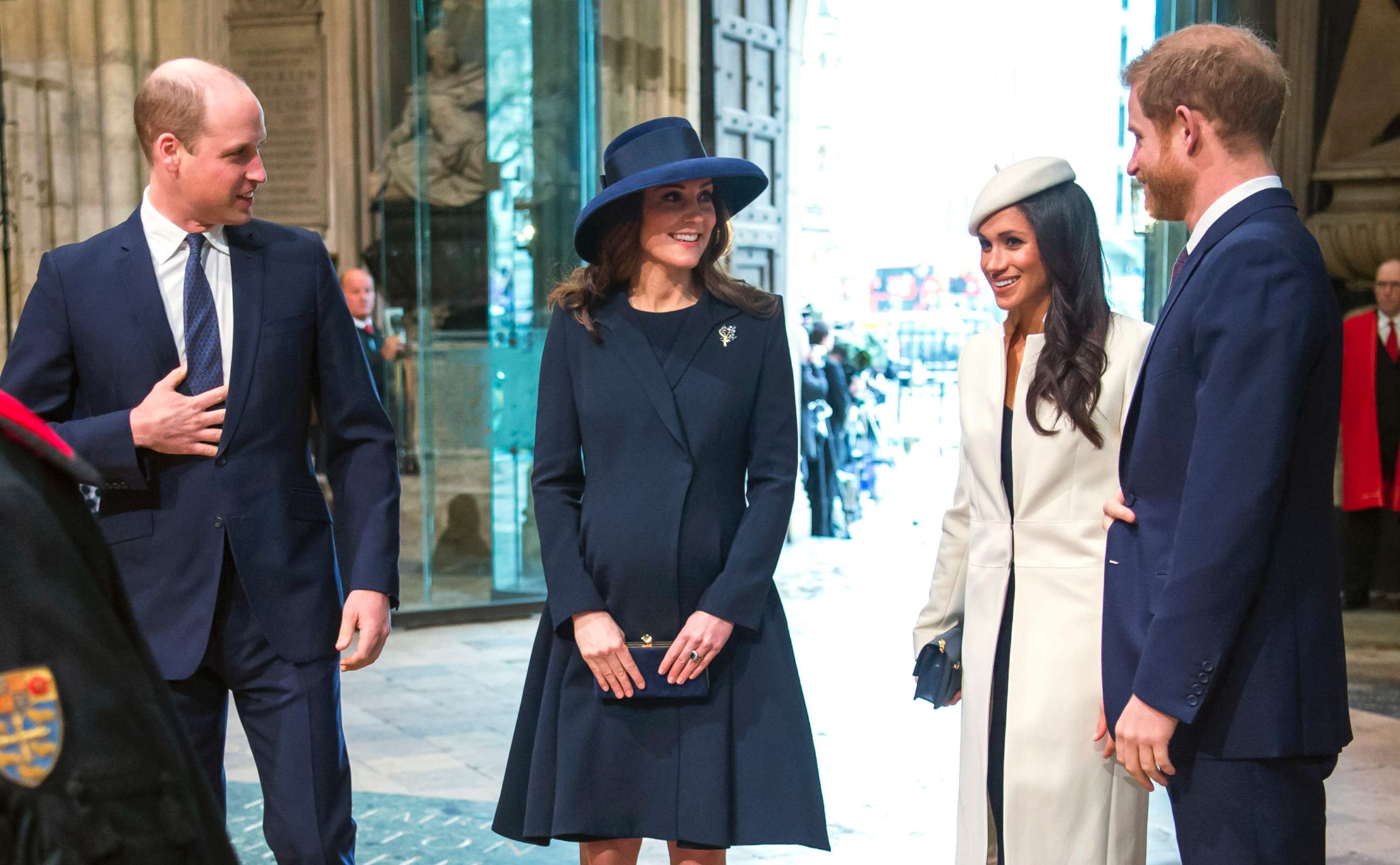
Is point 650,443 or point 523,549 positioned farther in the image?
point 523,549

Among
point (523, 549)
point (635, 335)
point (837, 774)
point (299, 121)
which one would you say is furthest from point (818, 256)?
point (635, 335)

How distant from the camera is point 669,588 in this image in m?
2.50

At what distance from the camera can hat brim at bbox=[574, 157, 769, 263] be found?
249 cm

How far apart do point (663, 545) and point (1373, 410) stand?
20.5 feet

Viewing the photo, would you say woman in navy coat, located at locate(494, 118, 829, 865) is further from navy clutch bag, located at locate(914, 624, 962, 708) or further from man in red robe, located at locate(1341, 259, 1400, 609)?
man in red robe, located at locate(1341, 259, 1400, 609)

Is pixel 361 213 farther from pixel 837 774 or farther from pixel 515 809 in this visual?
pixel 515 809

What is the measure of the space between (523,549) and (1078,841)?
546 cm

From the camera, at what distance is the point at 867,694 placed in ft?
19.0

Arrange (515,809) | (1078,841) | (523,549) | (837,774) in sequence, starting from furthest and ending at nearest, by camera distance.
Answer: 1. (523,549)
2. (837,774)
3. (515,809)
4. (1078,841)

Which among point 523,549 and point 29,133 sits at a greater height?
point 29,133

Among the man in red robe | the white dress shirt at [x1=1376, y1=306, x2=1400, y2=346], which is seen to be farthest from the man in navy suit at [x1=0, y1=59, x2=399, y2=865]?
the white dress shirt at [x1=1376, y1=306, x2=1400, y2=346]

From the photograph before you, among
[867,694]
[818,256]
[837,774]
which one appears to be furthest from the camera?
[818,256]

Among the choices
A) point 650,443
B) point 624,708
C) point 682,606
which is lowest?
point 624,708

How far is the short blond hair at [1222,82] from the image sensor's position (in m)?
1.96
